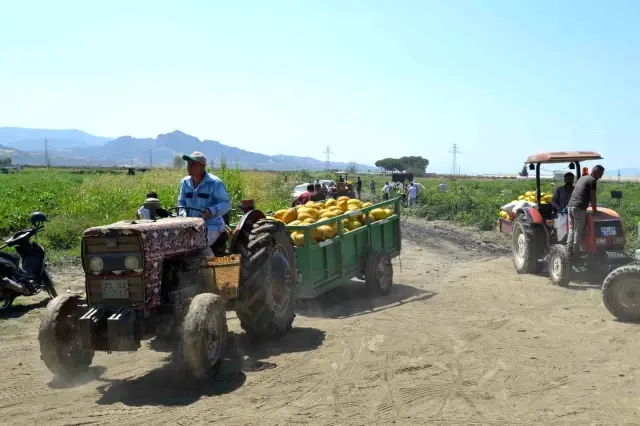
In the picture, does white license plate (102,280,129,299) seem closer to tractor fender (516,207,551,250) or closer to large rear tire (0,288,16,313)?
large rear tire (0,288,16,313)

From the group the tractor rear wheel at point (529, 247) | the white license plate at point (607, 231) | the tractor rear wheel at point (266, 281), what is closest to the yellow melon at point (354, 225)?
the tractor rear wheel at point (266, 281)

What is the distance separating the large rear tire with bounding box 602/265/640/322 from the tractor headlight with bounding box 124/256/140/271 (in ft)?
19.9

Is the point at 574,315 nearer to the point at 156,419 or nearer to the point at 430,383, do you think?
the point at 430,383

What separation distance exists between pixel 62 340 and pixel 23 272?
149 inches

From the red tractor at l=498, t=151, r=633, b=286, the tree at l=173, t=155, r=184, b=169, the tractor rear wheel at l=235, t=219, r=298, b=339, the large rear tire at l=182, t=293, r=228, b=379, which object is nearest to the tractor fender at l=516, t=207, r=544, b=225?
the red tractor at l=498, t=151, r=633, b=286

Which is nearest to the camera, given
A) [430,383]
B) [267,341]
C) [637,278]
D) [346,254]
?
[430,383]

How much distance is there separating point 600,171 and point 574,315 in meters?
2.82

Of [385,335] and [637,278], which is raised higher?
[637,278]

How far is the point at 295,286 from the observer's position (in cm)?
763

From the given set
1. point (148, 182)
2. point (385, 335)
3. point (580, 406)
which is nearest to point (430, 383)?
point (580, 406)

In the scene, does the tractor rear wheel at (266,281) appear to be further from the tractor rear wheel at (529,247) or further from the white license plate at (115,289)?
the tractor rear wheel at (529,247)

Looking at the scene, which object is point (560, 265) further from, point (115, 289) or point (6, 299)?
point (6, 299)

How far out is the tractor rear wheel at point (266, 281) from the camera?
673cm

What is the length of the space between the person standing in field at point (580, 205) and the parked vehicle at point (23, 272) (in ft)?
27.0
